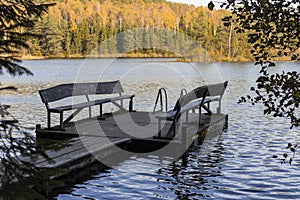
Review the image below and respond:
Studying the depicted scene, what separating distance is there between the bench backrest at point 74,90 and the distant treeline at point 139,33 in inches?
2323

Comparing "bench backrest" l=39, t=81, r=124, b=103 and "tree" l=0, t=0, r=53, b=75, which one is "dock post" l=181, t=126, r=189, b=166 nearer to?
"bench backrest" l=39, t=81, r=124, b=103

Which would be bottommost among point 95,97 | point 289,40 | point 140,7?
point 95,97

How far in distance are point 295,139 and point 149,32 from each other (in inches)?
3080

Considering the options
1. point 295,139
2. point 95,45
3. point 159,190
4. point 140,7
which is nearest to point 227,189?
point 159,190

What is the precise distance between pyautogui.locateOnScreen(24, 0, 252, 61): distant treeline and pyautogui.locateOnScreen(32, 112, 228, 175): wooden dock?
60559mm

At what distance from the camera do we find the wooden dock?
844cm

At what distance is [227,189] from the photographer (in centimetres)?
805

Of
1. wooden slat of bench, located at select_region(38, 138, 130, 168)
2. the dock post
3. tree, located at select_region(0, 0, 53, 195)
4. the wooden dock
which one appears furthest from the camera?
the dock post

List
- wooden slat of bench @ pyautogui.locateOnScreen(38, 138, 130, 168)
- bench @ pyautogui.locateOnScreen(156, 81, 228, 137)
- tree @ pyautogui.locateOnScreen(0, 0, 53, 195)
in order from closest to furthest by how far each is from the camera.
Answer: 1. tree @ pyautogui.locateOnScreen(0, 0, 53, 195)
2. wooden slat of bench @ pyautogui.locateOnScreen(38, 138, 130, 168)
3. bench @ pyautogui.locateOnScreen(156, 81, 228, 137)

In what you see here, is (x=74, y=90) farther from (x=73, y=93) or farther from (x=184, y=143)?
(x=184, y=143)

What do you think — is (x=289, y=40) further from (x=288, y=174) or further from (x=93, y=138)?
(x=93, y=138)

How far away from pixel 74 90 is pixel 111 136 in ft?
7.13

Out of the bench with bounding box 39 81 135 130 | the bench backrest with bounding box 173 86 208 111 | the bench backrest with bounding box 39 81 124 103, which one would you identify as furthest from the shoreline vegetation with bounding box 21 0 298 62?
the bench backrest with bounding box 173 86 208 111

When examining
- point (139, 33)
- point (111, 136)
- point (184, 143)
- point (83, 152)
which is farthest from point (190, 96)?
point (139, 33)
